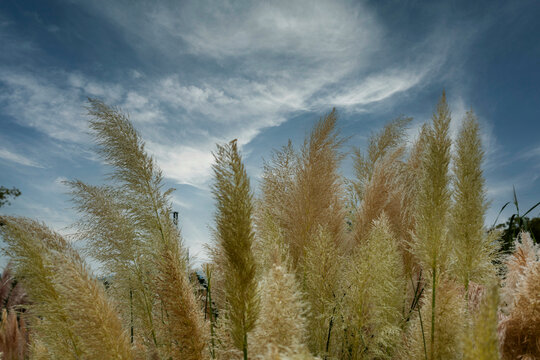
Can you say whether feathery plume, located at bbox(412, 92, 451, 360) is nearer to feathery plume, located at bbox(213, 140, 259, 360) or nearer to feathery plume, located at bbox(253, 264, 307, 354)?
feathery plume, located at bbox(253, 264, 307, 354)

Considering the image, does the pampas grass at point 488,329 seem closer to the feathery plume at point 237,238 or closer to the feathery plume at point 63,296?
the feathery plume at point 237,238

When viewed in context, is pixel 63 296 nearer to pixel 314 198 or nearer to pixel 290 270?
pixel 290 270

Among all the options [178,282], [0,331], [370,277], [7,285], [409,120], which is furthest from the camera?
[7,285]

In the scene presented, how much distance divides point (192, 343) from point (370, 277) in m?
0.88

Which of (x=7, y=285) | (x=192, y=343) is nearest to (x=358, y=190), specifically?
(x=192, y=343)

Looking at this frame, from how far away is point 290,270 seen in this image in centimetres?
156

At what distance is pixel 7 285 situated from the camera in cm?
600

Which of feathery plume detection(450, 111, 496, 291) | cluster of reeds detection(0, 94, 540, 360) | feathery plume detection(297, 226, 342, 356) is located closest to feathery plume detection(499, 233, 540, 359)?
cluster of reeds detection(0, 94, 540, 360)

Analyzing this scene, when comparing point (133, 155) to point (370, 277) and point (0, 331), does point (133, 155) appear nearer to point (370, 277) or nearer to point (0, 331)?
point (370, 277)

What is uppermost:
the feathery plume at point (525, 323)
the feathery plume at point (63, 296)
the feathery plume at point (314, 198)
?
the feathery plume at point (314, 198)

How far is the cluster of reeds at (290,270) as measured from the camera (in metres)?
1.25

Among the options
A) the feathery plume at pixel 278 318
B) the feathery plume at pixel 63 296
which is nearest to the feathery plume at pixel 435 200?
the feathery plume at pixel 278 318

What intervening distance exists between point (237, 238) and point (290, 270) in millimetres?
465

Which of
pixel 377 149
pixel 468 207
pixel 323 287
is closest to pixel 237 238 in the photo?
pixel 323 287
